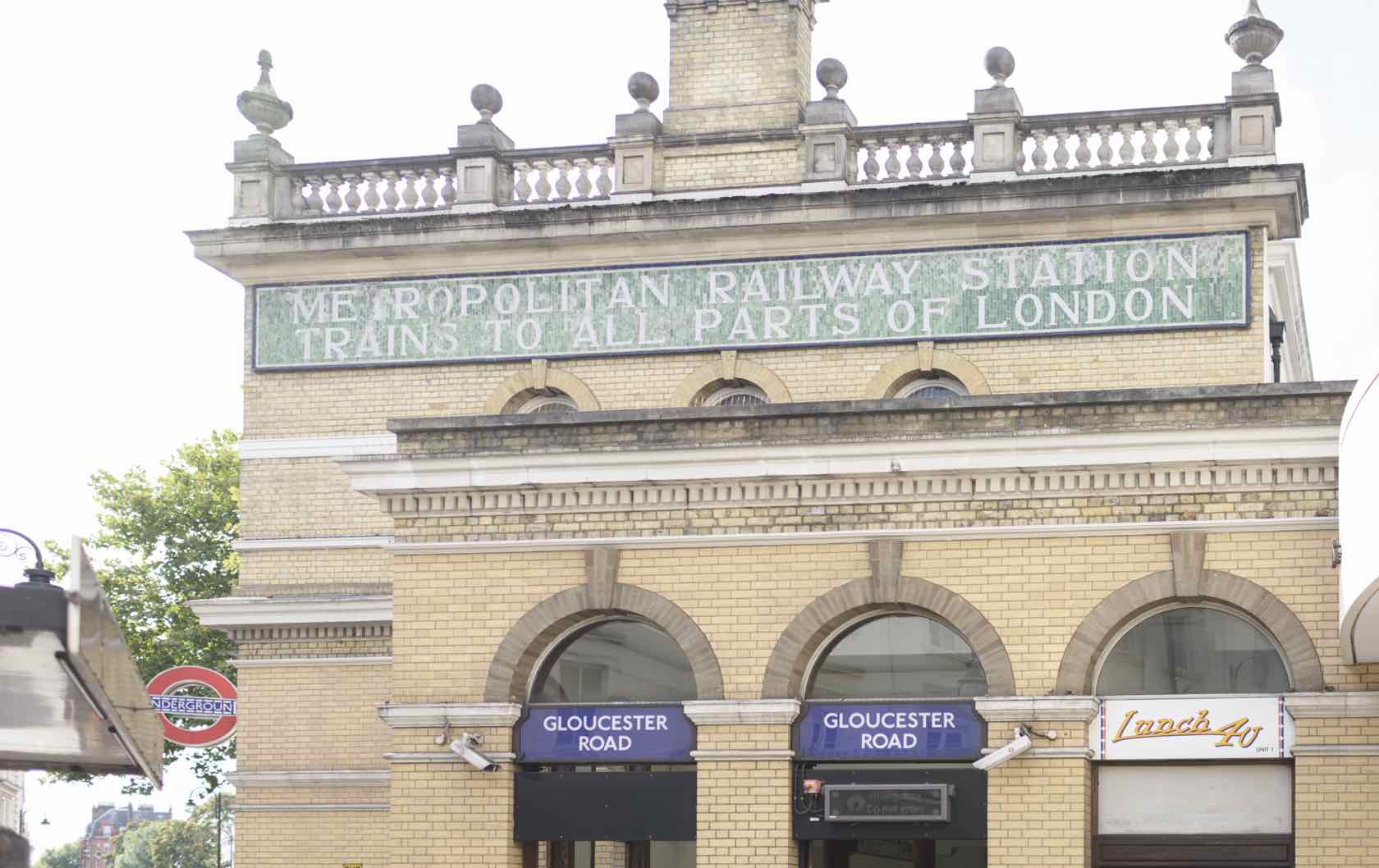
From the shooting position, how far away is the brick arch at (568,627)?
797 inches

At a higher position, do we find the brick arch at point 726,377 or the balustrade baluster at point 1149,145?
the balustrade baluster at point 1149,145

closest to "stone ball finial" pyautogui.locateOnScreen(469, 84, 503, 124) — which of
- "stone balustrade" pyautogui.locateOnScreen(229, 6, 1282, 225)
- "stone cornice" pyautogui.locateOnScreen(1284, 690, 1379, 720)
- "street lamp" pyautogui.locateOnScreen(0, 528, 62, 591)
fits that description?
"stone balustrade" pyautogui.locateOnScreen(229, 6, 1282, 225)

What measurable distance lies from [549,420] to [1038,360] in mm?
7493

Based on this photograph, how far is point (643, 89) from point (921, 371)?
5.29 meters

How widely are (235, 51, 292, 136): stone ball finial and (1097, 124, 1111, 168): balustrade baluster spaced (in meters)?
10.7

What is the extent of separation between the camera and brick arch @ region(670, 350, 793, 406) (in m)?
26.7

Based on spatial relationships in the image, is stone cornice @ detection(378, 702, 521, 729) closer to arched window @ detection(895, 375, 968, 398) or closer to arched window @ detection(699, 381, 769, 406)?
arched window @ detection(699, 381, 769, 406)

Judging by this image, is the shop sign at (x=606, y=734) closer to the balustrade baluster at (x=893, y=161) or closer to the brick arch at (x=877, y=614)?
the brick arch at (x=877, y=614)

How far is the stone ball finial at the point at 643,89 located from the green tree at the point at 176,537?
23.8 m

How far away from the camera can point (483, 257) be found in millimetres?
27891

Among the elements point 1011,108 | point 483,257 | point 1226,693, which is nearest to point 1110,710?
point 1226,693

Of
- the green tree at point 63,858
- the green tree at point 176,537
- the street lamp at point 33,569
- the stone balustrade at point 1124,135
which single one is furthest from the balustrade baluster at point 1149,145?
the green tree at point 63,858

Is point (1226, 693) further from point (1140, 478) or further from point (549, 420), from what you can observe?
point (549, 420)

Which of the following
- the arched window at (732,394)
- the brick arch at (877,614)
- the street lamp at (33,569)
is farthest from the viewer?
the arched window at (732,394)
